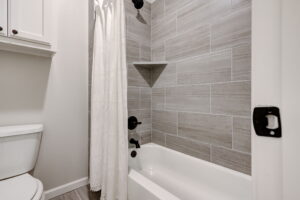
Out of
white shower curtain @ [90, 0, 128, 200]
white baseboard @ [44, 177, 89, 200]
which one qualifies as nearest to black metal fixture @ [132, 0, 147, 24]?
white shower curtain @ [90, 0, 128, 200]

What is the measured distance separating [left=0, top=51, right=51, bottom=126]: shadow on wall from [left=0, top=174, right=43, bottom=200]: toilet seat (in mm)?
457

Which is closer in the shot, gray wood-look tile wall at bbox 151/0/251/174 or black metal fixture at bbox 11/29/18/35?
black metal fixture at bbox 11/29/18/35

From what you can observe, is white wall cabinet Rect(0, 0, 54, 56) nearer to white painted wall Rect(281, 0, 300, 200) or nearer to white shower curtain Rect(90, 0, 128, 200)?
white shower curtain Rect(90, 0, 128, 200)

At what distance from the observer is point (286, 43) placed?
0.27 m

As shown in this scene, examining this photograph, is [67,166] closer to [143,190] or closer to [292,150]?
[143,190]

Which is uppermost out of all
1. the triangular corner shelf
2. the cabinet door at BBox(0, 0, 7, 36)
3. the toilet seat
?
the cabinet door at BBox(0, 0, 7, 36)

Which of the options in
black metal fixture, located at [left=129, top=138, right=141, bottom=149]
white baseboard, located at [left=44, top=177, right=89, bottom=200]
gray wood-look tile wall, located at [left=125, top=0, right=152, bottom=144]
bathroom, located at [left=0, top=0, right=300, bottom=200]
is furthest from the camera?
gray wood-look tile wall, located at [left=125, top=0, right=152, bottom=144]

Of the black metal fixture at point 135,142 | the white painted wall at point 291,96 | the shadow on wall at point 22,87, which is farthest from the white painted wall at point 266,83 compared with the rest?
the shadow on wall at point 22,87

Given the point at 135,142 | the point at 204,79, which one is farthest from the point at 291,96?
the point at 135,142

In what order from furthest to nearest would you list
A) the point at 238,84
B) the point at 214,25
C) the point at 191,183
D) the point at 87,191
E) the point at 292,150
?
the point at 87,191
the point at 191,183
the point at 214,25
the point at 238,84
the point at 292,150

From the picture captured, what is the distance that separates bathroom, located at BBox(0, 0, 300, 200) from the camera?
1087 mm

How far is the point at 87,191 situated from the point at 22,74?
1246 mm

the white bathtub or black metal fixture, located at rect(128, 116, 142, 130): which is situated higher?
black metal fixture, located at rect(128, 116, 142, 130)

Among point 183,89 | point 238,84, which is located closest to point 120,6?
point 183,89
